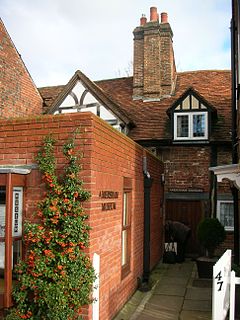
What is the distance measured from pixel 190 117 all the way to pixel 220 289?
9.74m

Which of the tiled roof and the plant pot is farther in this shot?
the tiled roof

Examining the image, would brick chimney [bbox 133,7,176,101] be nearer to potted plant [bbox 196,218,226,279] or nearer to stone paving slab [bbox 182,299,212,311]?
potted plant [bbox 196,218,226,279]

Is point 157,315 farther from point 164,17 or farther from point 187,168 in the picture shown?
point 164,17

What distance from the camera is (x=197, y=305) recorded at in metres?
7.55

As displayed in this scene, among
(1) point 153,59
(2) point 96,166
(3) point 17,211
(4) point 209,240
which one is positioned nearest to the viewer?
(3) point 17,211

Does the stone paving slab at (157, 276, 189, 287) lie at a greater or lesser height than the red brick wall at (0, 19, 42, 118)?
lesser

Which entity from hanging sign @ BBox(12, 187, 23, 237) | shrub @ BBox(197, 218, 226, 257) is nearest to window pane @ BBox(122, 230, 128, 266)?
hanging sign @ BBox(12, 187, 23, 237)

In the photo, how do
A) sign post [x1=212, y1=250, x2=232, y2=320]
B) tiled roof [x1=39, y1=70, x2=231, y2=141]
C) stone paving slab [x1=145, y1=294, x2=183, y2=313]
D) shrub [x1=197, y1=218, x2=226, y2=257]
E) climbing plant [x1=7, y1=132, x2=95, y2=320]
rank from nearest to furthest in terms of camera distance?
sign post [x1=212, y1=250, x2=232, y2=320], climbing plant [x1=7, y1=132, x2=95, y2=320], stone paving slab [x1=145, y1=294, x2=183, y2=313], shrub [x1=197, y1=218, x2=226, y2=257], tiled roof [x1=39, y1=70, x2=231, y2=141]

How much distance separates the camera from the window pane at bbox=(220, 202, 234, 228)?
13.0 meters

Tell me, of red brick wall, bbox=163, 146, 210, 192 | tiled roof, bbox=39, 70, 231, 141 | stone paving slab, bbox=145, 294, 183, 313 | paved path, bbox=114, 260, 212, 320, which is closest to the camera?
paved path, bbox=114, 260, 212, 320

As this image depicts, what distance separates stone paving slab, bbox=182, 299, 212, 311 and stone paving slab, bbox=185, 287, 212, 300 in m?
0.24

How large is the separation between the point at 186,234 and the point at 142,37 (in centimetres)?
937

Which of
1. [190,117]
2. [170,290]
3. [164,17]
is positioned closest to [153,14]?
[164,17]

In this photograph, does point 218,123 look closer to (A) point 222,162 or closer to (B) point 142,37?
(A) point 222,162
